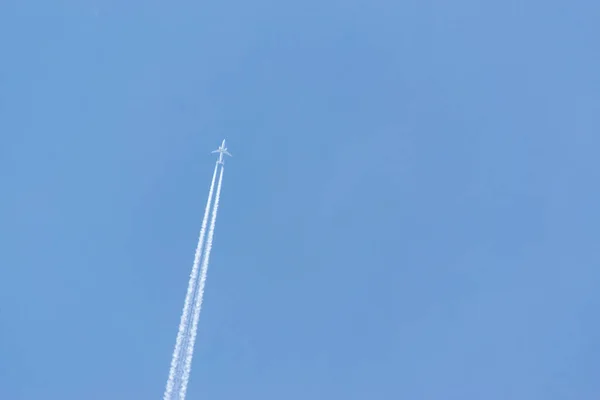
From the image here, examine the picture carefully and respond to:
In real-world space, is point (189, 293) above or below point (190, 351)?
above

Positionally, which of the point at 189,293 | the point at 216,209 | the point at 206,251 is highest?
the point at 216,209

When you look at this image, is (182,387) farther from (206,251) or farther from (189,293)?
(206,251)

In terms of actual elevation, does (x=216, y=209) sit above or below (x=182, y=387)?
above

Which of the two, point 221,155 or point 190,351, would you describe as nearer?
point 190,351

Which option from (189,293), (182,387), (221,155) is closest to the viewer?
(182,387)

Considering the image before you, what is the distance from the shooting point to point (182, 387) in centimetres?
10100

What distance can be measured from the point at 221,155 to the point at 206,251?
1390 centimetres

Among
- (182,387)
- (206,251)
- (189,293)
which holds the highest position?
(206,251)

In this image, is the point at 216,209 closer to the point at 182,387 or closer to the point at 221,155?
the point at 221,155

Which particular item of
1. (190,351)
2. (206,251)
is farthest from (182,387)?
(206,251)

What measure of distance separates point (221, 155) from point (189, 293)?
69.1 feet

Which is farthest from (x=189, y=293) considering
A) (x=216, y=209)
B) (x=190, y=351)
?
(x=216, y=209)

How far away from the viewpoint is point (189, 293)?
108875 mm

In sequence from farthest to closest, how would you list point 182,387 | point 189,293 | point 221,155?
point 221,155 < point 189,293 < point 182,387
